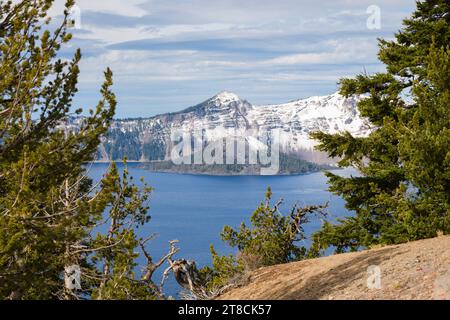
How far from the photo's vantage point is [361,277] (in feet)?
41.7

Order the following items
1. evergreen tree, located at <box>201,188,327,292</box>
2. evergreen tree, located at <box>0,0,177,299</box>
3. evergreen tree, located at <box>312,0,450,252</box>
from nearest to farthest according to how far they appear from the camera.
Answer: evergreen tree, located at <box>0,0,177,299</box> < evergreen tree, located at <box>312,0,450,252</box> < evergreen tree, located at <box>201,188,327,292</box>

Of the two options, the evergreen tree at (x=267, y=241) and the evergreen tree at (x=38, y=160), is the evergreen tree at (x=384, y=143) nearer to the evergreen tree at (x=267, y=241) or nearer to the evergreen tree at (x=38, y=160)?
the evergreen tree at (x=267, y=241)

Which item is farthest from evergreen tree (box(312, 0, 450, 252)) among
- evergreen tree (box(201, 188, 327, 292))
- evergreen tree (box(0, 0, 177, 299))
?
evergreen tree (box(0, 0, 177, 299))

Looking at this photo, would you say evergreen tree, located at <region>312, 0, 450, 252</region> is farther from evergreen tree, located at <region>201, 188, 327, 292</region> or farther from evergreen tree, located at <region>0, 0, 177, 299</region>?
evergreen tree, located at <region>0, 0, 177, 299</region>

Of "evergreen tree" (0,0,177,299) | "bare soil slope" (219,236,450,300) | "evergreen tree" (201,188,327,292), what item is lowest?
"evergreen tree" (201,188,327,292)

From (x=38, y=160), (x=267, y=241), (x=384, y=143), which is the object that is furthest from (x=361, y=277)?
(x=267, y=241)

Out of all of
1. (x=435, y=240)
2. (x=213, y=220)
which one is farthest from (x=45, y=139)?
(x=213, y=220)

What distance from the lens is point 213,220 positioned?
14850 centimetres

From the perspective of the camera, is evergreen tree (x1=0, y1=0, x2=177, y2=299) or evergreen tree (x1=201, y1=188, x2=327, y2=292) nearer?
evergreen tree (x1=0, y1=0, x2=177, y2=299)

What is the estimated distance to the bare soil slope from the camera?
11.1 m

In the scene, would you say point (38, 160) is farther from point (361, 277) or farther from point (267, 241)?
point (267, 241)

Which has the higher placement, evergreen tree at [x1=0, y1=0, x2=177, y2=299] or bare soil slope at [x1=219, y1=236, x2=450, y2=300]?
evergreen tree at [x1=0, y1=0, x2=177, y2=299]
